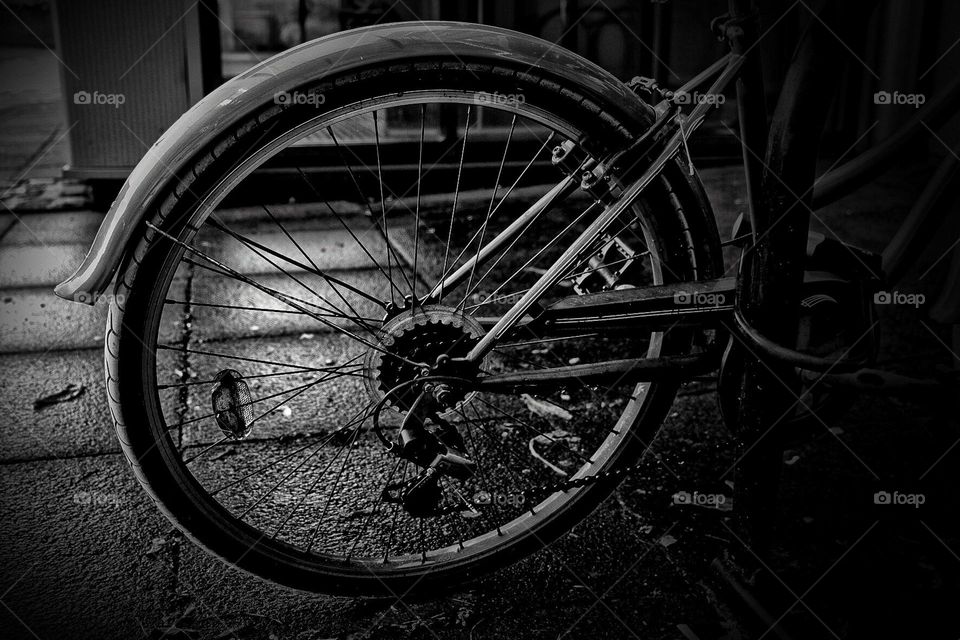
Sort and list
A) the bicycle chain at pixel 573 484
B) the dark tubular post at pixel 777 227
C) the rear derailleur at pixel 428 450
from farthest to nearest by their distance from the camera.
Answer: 1. the bicycle chain at pixel 573 484
2. the rear derailleur at pixel 428 450
3. the dark tubular post at pixel 777 227

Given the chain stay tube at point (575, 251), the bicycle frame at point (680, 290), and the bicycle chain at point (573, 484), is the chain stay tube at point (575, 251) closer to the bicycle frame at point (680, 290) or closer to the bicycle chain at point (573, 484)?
the bicycle frame at point (680, 290)

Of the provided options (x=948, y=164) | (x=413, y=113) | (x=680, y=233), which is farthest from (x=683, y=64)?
(x=680, y=233)

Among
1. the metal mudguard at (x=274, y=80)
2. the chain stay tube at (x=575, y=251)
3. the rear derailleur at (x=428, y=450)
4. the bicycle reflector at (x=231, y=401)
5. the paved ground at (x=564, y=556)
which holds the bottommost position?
the paved ground at (x=564, y=556)

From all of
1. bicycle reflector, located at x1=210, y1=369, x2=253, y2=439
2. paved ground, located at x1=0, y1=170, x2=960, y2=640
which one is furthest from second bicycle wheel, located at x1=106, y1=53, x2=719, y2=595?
paved ground, located at x1=0, y1=170, x2=960, y2=640

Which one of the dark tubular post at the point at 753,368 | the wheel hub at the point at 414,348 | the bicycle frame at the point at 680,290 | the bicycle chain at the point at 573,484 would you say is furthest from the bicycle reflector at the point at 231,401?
the dark tubular post at the point at 753,368

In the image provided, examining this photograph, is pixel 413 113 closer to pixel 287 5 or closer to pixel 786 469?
pixel 287 5

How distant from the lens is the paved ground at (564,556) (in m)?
2.18

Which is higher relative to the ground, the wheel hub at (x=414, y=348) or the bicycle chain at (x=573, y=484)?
the wheel hub at (x=414, y=348)

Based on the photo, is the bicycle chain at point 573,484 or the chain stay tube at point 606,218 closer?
the chain stay tube at point 606,218

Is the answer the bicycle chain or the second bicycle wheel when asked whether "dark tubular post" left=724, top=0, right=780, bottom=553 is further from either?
the bicycle chain

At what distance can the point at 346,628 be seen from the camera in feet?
7.09

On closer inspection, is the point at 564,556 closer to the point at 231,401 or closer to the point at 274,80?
the point at 231,401

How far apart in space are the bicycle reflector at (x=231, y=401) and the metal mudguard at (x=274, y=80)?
0.33 m

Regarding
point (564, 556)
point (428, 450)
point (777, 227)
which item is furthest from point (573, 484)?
point (777, 227)
